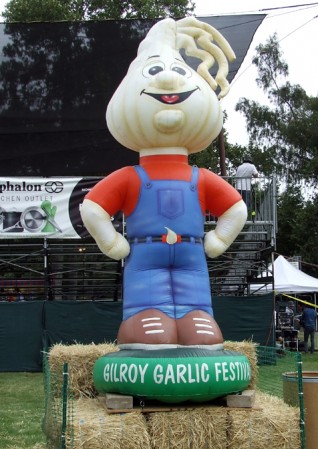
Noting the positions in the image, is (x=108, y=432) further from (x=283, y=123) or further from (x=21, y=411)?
(x=283, y=123)

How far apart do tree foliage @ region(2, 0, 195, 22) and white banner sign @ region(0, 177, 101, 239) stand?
11.9 m

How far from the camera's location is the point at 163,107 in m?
6.04

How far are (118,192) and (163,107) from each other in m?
0.77

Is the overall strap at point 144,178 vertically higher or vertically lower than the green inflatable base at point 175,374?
higher

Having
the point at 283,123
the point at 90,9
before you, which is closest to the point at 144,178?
the point at 90,9

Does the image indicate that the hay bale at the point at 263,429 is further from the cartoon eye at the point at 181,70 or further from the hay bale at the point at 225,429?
the cartoon eye at the point at 181,70

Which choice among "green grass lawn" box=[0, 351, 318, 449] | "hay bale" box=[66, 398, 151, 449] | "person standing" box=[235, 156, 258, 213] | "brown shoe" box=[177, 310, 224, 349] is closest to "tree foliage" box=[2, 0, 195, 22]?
"person standing" box=[235, 156, 258, 213]

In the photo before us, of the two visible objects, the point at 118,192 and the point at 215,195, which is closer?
the point at 118,192

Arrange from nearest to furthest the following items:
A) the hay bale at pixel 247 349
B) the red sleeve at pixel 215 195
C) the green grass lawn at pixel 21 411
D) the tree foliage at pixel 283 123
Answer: the red sleeve at pixel 215 195
the green grass lawn at pixel 21 411
the hay bale at pixel 247 349
the tree foliage at pixel 283 123

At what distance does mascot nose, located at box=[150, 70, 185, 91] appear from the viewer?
6.03 meters

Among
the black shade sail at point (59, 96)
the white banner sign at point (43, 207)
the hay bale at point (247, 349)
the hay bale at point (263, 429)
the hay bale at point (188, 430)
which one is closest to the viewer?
the hay bale at point (188, 430)

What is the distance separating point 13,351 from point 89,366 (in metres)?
7.09

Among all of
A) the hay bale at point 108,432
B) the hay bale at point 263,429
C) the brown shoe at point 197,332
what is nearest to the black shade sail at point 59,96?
the brown shoe at point 197,332

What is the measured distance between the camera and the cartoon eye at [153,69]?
20.3 ft
